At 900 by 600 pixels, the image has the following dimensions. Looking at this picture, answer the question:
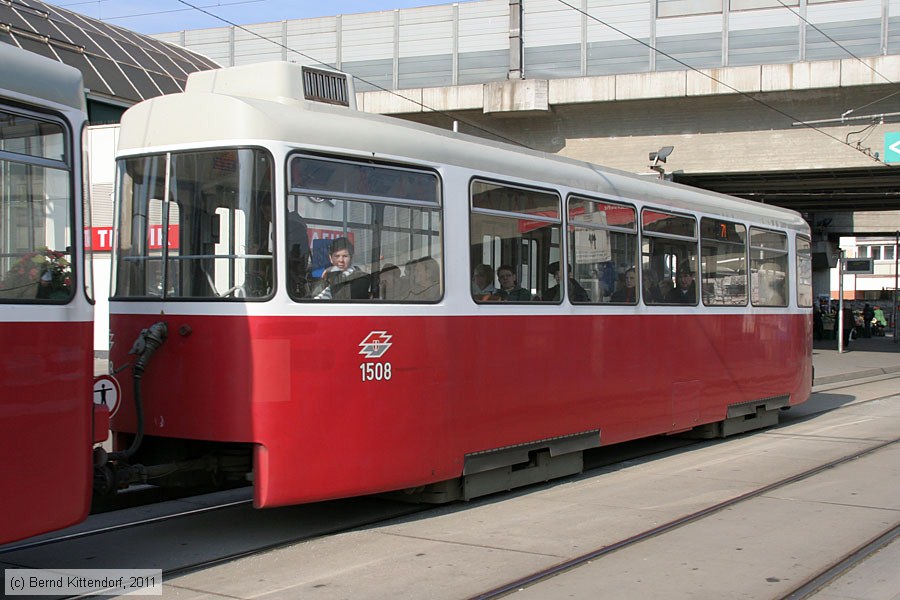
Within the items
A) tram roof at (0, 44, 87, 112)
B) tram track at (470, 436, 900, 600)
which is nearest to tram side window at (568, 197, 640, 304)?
tram track at (470, 436, 900, 600)

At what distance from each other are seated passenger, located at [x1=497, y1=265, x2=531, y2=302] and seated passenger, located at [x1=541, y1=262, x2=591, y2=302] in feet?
1.09

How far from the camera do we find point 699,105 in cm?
2289

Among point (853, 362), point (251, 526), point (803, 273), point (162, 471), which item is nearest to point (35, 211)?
point (162, 471)

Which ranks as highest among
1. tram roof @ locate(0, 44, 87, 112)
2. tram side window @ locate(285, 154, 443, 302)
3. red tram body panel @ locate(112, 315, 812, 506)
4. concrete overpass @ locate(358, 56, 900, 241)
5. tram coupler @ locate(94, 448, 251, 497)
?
concrete overpass @ locate(358, 56, 900, 241)

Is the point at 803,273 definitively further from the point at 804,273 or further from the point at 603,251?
the point at 603,251

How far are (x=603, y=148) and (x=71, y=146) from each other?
19.3 metres

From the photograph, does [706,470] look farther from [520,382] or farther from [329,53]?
[329,53]

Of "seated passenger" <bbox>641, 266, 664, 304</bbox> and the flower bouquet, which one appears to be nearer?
the flower bouquet

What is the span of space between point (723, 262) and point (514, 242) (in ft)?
14.6

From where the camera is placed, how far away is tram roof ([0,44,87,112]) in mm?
5215

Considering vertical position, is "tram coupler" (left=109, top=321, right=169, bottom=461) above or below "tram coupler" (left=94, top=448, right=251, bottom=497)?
above

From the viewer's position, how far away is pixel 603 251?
31.4 feet

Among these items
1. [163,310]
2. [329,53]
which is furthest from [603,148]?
[163,310]

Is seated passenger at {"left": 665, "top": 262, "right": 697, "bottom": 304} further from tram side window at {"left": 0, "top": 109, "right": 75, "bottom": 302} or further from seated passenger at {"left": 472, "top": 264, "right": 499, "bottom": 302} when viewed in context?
tram side window at {"left": 0, "top": 109, "right": 75, "bottom": 302}
